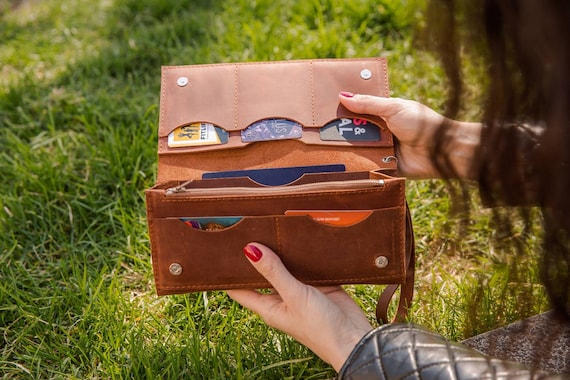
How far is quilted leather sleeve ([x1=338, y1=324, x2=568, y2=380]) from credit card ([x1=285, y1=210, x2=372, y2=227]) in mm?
328

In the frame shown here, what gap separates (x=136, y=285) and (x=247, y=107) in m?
0.84

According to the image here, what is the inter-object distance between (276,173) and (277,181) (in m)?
0.02

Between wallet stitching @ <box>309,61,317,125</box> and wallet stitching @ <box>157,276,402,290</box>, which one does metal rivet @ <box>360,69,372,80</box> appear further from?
wallet stitching @ <box>157,276,402,290</box>

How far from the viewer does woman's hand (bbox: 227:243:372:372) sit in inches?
72.7

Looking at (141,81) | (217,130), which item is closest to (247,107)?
(217,130)

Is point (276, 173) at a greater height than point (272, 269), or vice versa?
point (276, 173)

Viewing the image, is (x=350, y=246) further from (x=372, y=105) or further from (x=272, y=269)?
(x=372, y=105)

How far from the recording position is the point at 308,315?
186cm

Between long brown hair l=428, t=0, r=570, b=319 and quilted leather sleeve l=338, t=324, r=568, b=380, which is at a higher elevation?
long brown hair l=428, t=0, r=570, b=319

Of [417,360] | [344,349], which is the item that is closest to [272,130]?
[344,349]

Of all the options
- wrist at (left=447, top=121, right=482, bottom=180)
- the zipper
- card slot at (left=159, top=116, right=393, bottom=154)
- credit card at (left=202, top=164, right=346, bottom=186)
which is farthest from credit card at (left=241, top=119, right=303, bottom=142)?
wrist at (left=447, top=121, right=482, bottom=180)

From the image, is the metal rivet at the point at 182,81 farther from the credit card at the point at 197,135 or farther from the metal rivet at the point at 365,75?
the metal rivet at the point at 365,75

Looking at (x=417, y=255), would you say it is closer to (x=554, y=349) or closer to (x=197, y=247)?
(x=554, y=349)

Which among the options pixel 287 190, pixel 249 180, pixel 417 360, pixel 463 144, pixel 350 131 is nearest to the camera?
pixel 417 360
